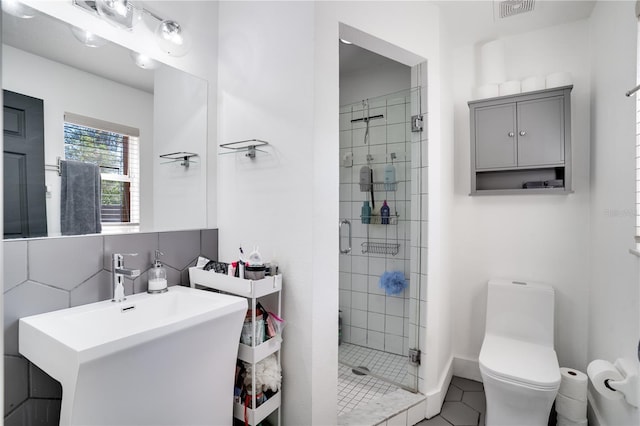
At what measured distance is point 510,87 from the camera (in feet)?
7.56

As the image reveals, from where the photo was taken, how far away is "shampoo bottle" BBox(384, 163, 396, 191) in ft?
8.23

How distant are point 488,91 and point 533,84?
27cm

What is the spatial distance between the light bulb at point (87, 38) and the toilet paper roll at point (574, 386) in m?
2.92

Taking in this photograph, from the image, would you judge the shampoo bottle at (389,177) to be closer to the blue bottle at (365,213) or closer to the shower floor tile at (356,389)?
the blue bottle at (365,213)

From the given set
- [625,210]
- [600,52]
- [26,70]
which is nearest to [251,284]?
[26,70]

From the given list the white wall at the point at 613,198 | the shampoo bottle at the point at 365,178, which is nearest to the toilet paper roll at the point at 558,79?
the white wall at the point at 613,198

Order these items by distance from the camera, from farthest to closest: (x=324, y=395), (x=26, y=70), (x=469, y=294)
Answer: (x=469, y=294)
(x=324, y=395)
(x=26, y=70)

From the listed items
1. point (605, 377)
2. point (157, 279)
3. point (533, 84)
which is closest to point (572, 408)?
point (605, 377)

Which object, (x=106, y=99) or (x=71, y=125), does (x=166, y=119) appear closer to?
(x=106, y=99)

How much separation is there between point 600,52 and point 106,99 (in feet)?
8.80

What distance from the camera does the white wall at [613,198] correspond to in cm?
152

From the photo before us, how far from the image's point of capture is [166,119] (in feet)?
5.72

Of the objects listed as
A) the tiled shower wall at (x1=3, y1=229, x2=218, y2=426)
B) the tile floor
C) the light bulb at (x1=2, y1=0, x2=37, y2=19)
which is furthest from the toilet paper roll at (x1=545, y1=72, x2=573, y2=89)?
the light bulb at (x1=2, y1=0, x2=37, y2=19)

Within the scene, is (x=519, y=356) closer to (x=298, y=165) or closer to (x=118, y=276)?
(x=298, y=165)
